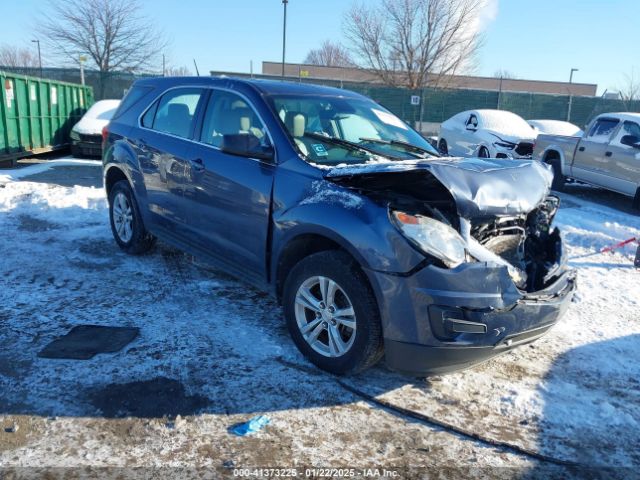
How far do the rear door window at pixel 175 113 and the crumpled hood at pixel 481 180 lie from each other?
1808mm

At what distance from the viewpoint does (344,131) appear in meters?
4.25

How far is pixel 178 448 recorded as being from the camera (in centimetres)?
268

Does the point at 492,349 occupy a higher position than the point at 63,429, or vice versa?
the point at 492,349

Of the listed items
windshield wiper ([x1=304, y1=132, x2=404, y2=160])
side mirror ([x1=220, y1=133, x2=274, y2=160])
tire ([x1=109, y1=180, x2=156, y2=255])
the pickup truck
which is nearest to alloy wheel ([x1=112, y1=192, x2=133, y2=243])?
tire ([x1=109, y1=180, x2=156, y2=255])

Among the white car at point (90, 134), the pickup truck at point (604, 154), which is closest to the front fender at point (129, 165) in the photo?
the pickup truck at point (604, 154)

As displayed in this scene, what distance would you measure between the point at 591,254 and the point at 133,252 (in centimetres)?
544

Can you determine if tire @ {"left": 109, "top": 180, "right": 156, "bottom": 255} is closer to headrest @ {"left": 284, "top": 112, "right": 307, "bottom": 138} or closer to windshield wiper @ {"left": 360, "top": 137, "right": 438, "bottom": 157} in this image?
headrest @ {"left": 284, "top": 112, "right": 307, "bottom": 138}

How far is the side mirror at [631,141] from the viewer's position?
31.4 ft

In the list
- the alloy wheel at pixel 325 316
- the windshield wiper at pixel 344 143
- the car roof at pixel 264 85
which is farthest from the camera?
the car roof at pixel 264 85

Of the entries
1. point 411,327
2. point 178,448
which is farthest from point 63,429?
point 411,327

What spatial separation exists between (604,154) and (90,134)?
1228 centimetres

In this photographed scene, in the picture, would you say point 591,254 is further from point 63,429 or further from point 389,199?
point 63,429

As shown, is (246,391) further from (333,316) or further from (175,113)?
(175,113)

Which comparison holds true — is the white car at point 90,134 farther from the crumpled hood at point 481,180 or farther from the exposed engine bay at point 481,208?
the exposed engine bay at point 481,208
